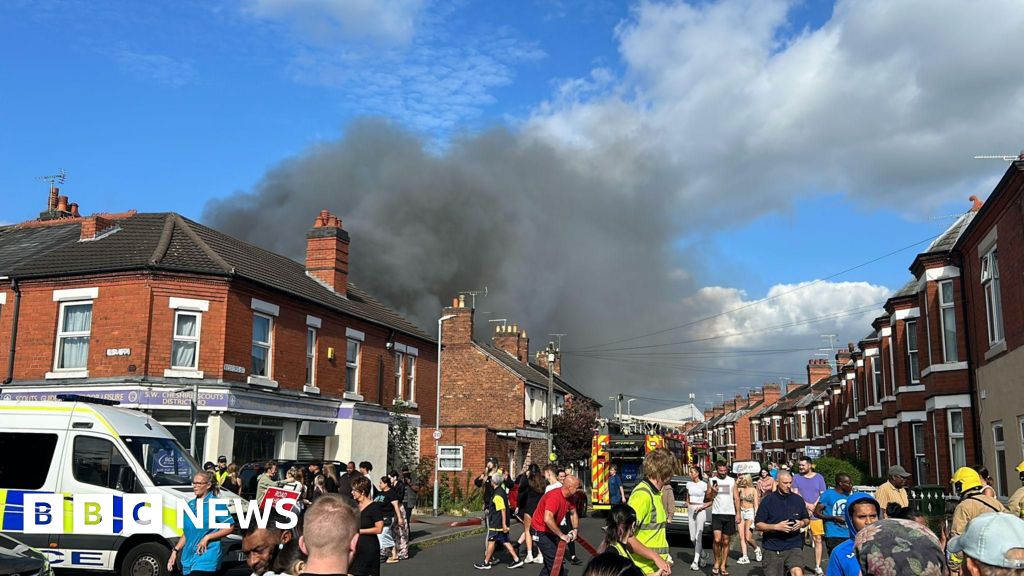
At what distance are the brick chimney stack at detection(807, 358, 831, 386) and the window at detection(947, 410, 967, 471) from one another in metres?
45.7

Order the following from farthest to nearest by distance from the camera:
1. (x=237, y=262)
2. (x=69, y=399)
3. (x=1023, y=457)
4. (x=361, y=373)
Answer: (x=361, y=373) < (x=237, y=262) < (x=1023, y=457) < (x=69, y=399)

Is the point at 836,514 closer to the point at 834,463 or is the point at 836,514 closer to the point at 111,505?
the point at 111,505

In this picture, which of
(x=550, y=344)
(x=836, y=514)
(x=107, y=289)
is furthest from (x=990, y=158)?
(x=107, y=289)

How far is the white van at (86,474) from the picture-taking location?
32.3 ft

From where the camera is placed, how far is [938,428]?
67.1ft

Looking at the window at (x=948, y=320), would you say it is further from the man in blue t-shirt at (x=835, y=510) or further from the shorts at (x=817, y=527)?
the man in blue t-shirt at (x=835, y=510)

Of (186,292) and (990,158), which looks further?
(186,292)

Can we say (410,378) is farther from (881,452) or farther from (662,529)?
(662,529)

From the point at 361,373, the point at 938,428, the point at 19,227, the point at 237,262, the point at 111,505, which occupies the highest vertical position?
the point at 19,227

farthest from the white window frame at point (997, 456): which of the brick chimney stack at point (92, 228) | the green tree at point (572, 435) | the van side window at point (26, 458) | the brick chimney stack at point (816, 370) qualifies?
the brick chimney stack at point (816, 370)

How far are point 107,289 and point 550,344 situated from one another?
16803mm

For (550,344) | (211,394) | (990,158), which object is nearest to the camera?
(990,158)

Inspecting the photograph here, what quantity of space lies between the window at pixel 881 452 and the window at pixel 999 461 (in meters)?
10.6

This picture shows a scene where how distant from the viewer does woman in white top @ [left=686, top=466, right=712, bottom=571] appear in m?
13.6
